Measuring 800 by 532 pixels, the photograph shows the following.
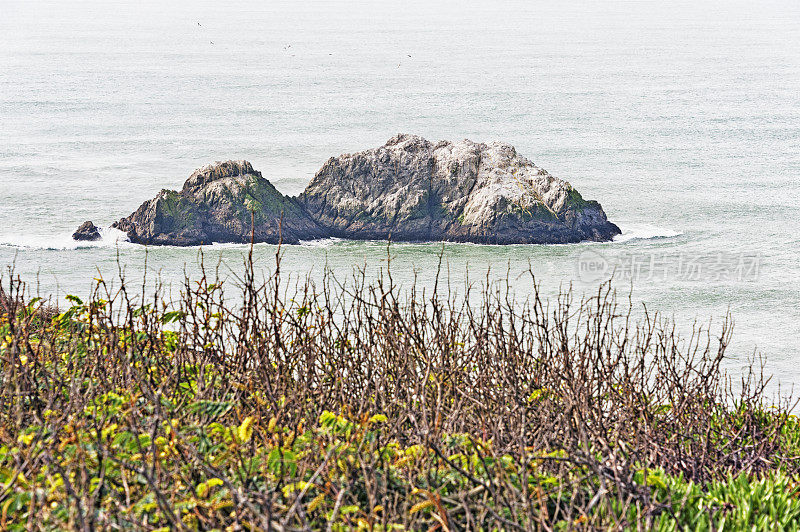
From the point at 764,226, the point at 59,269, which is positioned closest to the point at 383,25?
the point at 764,226

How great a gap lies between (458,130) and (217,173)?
28556 mm

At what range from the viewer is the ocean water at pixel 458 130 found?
2441 centimetres

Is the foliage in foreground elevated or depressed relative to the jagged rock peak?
depressed

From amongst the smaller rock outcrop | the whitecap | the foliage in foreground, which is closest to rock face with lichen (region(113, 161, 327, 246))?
the smaller rock outcrop

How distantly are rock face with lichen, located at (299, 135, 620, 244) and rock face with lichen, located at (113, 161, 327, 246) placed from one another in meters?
1.48

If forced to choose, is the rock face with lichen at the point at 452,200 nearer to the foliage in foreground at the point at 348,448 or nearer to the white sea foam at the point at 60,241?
the white sea foam at the point at 60,241

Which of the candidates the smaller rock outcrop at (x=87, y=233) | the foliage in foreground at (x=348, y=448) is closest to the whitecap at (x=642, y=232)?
the smaller rock outcrop at (x=87, y=233)

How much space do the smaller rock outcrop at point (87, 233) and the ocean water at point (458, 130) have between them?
592mm

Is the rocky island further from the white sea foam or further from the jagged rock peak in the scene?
the white sea foam

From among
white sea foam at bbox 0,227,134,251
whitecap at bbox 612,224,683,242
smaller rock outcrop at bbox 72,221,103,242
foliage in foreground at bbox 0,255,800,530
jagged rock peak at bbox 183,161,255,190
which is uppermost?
jagged rock peak at bbox 183,161,255,190

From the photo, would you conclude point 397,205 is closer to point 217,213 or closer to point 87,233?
point 217,213

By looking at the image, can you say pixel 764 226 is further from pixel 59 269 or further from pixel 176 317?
pixel 176 317

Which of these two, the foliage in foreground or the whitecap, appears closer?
the foliage in foreground

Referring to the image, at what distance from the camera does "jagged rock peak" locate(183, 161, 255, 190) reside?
27.2m
